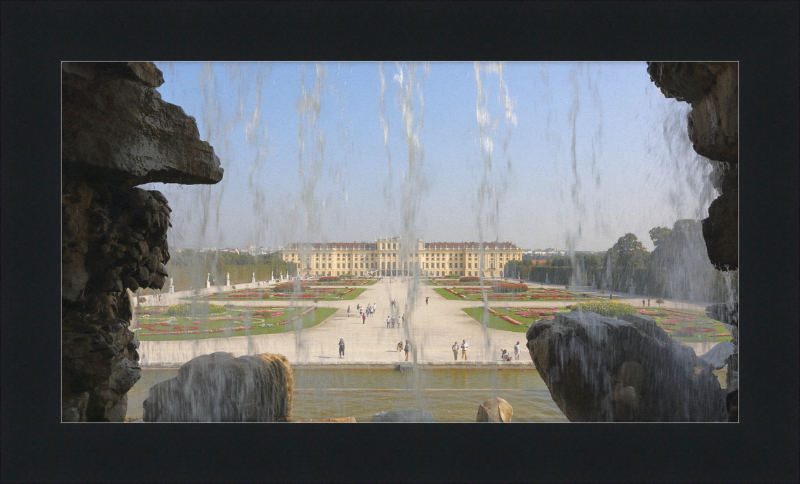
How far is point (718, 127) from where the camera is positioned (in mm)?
4551

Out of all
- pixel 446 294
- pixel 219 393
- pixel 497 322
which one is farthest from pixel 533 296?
pixel 219 393

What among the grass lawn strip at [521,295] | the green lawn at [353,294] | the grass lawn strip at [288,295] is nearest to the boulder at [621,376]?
the grass lawn strip at [288,295]

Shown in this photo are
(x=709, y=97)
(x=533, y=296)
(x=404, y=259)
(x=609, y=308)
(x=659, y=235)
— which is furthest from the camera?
(x=404, y=259)

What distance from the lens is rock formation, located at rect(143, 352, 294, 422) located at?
5730mm

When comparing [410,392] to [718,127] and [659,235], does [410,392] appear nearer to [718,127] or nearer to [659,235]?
[659,235]

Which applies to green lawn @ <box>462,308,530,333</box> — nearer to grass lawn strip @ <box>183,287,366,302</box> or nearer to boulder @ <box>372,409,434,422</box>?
grass lawn strip @ <box>183,287,366,302</box>

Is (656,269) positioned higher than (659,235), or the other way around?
(659,235)

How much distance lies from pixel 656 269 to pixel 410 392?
9487 mm

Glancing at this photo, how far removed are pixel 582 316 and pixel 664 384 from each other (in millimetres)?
1147

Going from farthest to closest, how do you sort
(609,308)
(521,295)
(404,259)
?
(404,259) → (521,295) → (609,308)

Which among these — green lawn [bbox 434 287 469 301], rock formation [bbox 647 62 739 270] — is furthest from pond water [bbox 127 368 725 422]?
green lawn [bbox 434 287 469 301]

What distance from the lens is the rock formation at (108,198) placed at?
4113 mm

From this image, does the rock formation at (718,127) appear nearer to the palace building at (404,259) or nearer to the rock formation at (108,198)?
the rock formation at (108,198)

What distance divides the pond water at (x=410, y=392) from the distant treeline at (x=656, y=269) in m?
2.46
